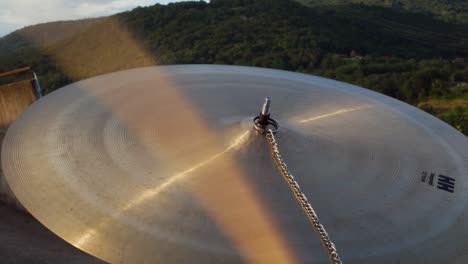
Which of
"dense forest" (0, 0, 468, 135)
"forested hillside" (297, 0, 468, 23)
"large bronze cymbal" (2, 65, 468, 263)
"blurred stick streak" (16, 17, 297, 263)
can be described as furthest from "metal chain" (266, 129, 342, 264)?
"forested hillside" (297, 0, 468, 23)

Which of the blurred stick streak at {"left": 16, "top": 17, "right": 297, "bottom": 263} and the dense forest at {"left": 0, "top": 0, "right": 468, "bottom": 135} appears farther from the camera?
the dense forest at {"left": 0, "top": 0, "right": 468, "bottom": 135}

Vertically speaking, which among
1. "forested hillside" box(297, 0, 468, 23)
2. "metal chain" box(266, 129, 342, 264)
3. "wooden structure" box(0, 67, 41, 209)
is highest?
"forested hillside" box(297, 0, 468, 23)

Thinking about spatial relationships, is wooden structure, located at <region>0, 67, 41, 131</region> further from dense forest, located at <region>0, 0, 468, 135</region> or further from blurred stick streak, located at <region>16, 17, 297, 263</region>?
dense forest, located at <region>0, 0, 468, 135</region>

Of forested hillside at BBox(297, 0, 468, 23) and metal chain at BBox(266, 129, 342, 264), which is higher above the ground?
forested hillside at BBox(297, 0, 468, 23)

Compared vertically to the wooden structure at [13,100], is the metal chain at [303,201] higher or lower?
lower

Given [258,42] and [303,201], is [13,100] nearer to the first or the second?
[303,201]

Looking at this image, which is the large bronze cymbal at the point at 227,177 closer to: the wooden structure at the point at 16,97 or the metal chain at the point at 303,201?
the metal chain at the point at 303,201

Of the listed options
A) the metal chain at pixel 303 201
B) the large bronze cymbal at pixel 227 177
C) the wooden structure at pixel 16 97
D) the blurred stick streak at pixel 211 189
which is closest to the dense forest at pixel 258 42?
the wooden structure at pixel 16 97

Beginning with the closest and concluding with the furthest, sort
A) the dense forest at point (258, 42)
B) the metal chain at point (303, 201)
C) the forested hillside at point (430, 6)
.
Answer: the metal chain at point (303, 201)
the dense forest at point (258, 42)
the forested hillside at point (430, 6)
